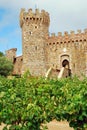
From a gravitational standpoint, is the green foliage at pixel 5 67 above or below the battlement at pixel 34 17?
below

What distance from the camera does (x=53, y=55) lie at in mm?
46656

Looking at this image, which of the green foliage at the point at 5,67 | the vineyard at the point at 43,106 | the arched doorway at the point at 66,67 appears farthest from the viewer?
the green foliage at the point at 5,67

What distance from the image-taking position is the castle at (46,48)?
4497cm

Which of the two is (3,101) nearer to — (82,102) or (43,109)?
(43,109)

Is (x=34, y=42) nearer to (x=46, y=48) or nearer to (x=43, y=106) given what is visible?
(x=46, y=48)

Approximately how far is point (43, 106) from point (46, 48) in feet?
103

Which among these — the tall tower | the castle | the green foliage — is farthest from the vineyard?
the green foliage

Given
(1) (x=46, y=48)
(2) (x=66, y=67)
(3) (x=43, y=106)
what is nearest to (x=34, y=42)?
(1) (x=46, y=48)

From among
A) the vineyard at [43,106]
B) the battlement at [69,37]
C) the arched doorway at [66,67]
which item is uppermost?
the battlement at [69,37]

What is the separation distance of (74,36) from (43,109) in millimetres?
31216

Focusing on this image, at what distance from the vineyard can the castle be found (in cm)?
2813

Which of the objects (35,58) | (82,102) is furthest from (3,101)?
(35,58)

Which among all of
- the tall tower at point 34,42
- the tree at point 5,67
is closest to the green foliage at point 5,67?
the tree at point 5,67

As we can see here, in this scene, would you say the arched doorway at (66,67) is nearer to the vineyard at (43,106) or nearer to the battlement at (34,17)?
the battlement at (34,17)
